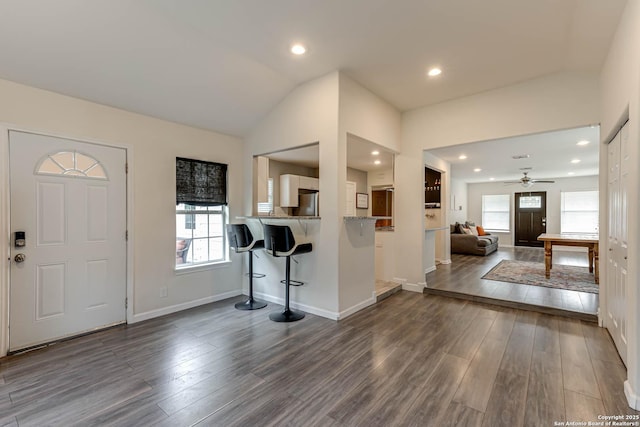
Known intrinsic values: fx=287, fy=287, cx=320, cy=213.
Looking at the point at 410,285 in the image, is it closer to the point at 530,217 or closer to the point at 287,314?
the point at 287,314

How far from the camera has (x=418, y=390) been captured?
2115 millimetres

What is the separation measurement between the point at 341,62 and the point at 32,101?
A: 10.4 ft

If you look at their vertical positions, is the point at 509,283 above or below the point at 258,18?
below

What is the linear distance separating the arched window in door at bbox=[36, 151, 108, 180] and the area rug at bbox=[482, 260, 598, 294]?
20.6 feet

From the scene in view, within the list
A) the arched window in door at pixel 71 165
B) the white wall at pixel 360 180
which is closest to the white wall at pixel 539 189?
the white wall at pixel 360 180

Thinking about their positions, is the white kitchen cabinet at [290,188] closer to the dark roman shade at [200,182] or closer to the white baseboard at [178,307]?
the dark roman shade at [200,182]

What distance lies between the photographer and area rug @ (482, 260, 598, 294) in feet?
15.7

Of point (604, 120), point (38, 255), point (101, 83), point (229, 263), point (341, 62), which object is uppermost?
point (341, 62)

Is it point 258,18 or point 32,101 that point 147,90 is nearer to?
point 32,101

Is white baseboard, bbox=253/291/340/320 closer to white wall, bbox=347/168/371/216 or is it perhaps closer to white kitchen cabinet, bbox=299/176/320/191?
white kitchen cabinet, bbox=299/176/320/191

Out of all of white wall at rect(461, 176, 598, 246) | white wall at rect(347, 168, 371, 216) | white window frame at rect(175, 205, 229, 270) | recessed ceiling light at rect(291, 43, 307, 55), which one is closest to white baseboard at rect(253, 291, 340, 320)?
white window frame at rect(175, 205, 229, 270)

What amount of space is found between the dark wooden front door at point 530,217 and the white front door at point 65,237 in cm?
1204

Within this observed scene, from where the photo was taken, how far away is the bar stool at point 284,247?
3508 millimetres

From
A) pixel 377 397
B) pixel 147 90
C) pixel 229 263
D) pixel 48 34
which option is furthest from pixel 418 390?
pixel 48 34
